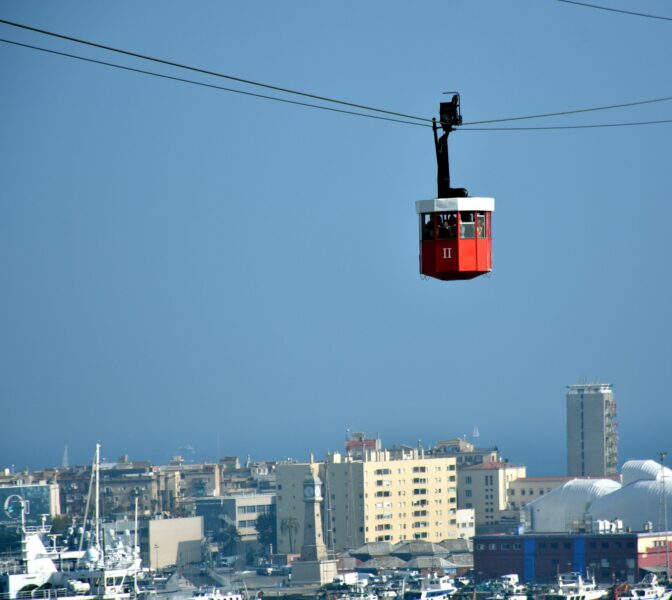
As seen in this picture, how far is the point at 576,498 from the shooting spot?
372 feet

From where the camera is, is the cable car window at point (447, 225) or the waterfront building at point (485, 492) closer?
the cable car window at point (447, 225)

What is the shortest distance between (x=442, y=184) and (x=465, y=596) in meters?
68.8

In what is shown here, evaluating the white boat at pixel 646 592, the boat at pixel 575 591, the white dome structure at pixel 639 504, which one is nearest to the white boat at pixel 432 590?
the boat at pixel 575 591

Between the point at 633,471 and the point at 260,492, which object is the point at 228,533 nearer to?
the point at 260,492

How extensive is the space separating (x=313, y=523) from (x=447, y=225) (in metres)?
89.3

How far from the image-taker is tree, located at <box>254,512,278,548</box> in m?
121

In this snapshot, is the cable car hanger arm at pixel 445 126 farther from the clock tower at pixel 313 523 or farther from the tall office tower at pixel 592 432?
the tall office tower at pixel 592 432

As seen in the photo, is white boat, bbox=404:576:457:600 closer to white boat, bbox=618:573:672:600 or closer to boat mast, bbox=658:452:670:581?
white boat, bbox=618:573:672:600

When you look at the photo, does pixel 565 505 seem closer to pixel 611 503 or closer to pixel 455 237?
pixel 611 503

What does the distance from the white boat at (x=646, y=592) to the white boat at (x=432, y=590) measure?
27.8 feet

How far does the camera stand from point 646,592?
271 ft

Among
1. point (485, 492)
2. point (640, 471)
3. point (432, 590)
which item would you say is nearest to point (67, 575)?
point (432, 590)

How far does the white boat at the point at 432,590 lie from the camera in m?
83.3

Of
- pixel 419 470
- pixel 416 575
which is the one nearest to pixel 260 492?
pixel 419 470
